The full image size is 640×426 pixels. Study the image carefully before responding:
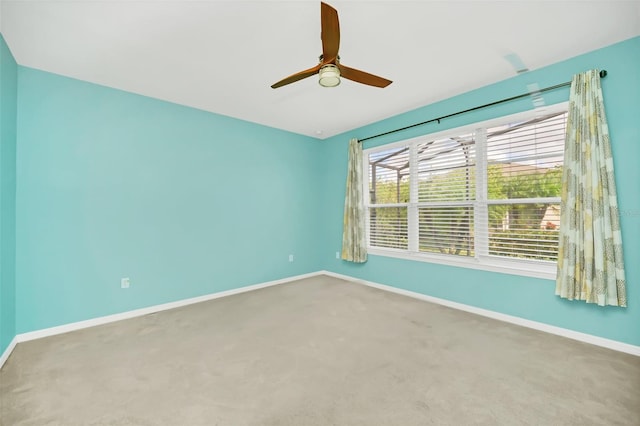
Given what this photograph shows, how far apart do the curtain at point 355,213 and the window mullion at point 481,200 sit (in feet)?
5.54

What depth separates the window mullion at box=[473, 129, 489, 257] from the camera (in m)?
3.13

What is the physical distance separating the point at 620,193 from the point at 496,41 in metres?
1.67

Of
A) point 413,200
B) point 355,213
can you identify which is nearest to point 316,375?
point 413,200

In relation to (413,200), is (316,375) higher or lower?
lower

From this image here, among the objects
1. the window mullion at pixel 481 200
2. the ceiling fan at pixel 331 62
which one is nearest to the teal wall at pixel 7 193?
the ceiling fan at pixel 331 62

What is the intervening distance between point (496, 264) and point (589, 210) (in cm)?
99

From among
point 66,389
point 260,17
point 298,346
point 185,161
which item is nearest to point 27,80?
point 185,161

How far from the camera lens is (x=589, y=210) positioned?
2.33 meters

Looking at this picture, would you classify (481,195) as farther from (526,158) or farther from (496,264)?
(496,264)

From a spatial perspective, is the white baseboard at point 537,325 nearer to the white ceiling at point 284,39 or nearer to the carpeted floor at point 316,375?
the carpeted floor at point 316,375

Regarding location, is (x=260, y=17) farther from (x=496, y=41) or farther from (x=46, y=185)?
(x=46, y=185)

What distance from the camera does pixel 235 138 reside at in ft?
13.3

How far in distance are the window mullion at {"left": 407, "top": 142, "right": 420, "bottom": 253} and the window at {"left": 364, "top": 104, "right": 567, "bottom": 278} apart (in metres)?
0.01

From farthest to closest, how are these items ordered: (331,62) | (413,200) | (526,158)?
(413,200), (526,158), (331,62)
